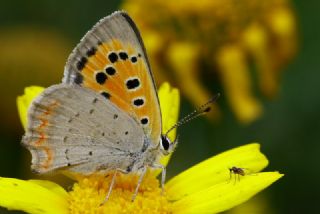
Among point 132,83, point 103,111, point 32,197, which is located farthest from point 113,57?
point 32,197

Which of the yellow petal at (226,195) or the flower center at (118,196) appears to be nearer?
the yellow petal at (226,195)

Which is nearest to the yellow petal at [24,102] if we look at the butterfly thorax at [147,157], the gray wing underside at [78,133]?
the gray wing underside at [78,133]

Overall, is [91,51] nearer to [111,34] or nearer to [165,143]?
[111,34]

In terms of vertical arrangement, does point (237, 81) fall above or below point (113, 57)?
above

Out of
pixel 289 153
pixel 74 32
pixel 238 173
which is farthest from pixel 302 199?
pixel 74 32

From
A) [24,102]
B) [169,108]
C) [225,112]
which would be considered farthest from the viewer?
[225,112]

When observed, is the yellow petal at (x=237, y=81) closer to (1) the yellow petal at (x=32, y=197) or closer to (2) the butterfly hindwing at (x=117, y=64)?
(2) the butterfly hindwing at (x=117, y=64)

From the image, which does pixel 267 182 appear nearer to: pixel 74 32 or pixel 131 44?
pixel 131 44
